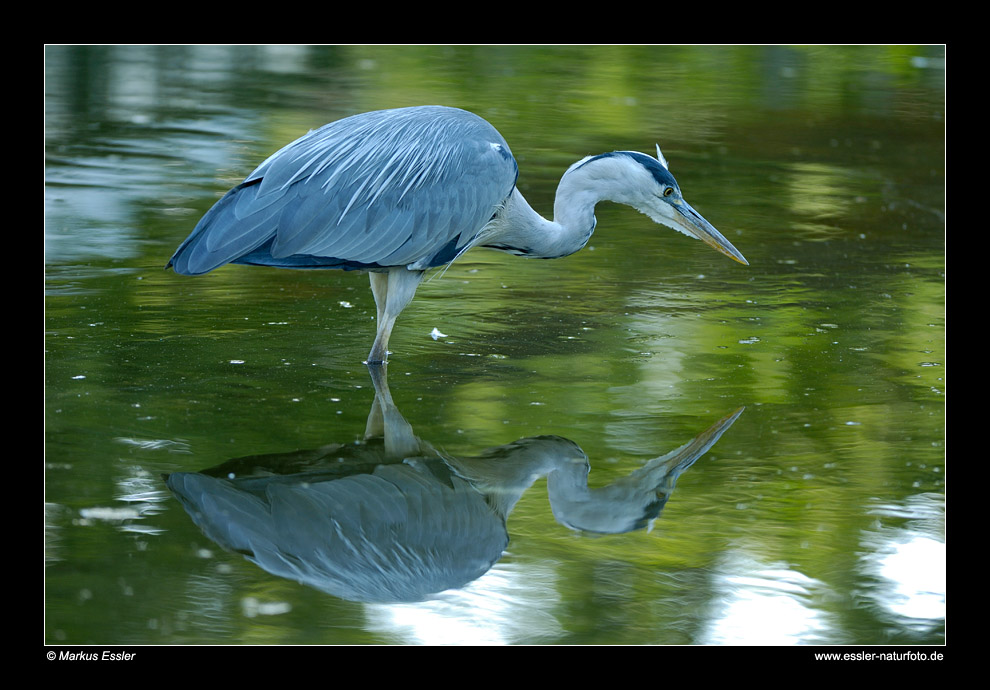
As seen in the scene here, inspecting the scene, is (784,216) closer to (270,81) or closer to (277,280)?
(277,280)

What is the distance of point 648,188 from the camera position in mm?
7406

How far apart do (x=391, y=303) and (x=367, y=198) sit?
1.91ft

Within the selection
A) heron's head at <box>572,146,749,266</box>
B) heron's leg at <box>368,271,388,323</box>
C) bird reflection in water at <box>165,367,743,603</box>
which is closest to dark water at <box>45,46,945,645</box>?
bird reflection in water at <box>165,367,743,603</box>

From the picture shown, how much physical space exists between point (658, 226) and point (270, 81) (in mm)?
6911

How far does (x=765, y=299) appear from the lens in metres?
8.40

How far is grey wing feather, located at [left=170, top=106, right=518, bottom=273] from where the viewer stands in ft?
21.0

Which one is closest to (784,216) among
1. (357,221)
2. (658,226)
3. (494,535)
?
(658,226)

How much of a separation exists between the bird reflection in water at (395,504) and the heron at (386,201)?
3.60 feet

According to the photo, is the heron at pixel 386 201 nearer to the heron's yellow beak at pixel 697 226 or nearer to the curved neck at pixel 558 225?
the curved neck at pixel 558 225

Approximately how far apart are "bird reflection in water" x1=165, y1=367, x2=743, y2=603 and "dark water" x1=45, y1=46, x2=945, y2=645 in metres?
0.02

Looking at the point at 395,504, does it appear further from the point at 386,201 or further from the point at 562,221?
the point at 562,221

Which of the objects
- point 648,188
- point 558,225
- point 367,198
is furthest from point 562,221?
point 367,198

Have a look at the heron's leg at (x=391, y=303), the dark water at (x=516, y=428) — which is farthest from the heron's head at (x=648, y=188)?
the heron's leg at (x=391, y=303)

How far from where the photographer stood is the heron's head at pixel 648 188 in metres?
7.34
